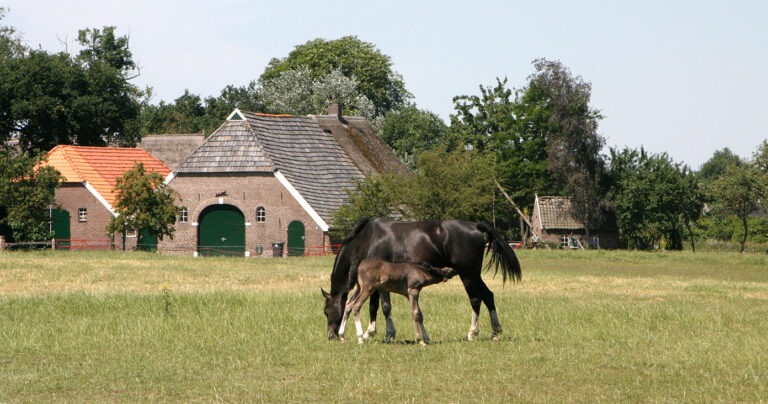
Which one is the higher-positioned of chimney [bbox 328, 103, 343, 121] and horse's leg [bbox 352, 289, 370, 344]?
chimney [bbox 328, 103, 343, 121]

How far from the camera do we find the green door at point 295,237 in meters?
59.6

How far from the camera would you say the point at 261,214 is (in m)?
60.8

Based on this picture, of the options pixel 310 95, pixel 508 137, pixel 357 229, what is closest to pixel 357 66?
pixel 310 95

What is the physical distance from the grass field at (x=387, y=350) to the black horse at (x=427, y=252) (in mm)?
637

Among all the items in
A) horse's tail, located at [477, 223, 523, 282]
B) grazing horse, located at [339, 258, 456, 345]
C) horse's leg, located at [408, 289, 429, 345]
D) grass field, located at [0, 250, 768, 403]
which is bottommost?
grass field, located at [0, 250, 768, 403]

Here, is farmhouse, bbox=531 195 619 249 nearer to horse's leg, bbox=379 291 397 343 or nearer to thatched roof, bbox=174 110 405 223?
thatched roof, bbox=174 110 405 223

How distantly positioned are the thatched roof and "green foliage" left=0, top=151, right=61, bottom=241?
8218 mm

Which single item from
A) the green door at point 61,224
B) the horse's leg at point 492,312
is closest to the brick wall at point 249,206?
the green door at point 61,224

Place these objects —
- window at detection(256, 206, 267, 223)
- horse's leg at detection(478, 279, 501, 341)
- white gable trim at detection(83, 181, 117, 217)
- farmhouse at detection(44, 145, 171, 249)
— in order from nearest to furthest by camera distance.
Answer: horse's leg at detection(478, 279, 501, 341) → window at detection(256, 206, 267, 223) → farmhouse at detection(44, 145, 171, 249) → white gable trim at detection(83, 181, 117, 217)

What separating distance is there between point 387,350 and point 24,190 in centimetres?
4289

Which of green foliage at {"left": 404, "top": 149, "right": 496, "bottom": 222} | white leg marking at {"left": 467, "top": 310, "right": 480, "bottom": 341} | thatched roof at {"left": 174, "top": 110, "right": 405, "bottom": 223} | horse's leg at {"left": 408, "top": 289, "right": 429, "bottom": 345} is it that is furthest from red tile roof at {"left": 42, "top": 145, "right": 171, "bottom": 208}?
horse's leg at {"left": 408, "top": 289, "right": 429, "bottom": 345}

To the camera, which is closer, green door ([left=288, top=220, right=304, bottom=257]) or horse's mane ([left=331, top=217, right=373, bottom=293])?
horse's mane ([left=331, top=217, right=373, bottom=293])

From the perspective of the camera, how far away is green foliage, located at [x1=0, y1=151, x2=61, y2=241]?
5350 cm

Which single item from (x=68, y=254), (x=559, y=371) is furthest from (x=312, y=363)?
(x=68, y=254)
